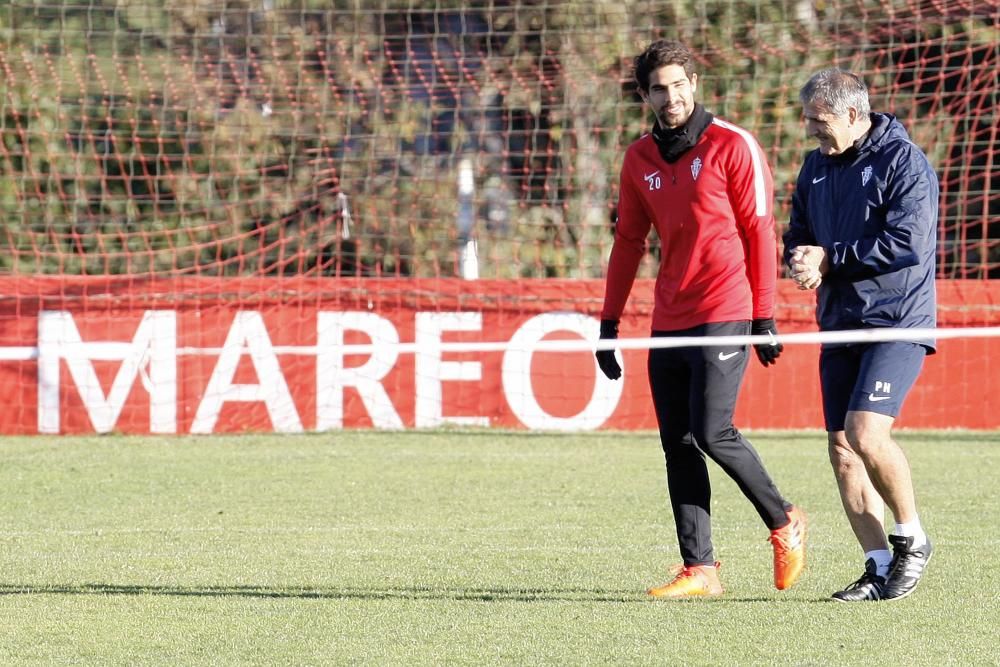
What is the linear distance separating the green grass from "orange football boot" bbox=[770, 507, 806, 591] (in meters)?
0.08

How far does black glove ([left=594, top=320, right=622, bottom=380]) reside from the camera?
6.37 m

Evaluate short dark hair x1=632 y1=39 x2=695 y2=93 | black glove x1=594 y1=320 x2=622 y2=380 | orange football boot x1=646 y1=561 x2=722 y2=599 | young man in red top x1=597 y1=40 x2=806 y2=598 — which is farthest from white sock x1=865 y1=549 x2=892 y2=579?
short dark hair x1=632 y1=39 x2=695 y2=93

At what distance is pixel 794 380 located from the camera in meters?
13.3

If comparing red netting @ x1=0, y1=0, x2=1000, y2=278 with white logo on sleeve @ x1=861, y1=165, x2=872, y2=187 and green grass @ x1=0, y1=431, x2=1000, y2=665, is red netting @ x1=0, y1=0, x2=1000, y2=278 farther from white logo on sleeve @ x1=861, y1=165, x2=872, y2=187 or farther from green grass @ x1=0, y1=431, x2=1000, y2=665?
white logo on sleeve @ x1=861, y1=165, x2=872, y2=187

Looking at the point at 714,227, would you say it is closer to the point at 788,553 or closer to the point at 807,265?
the point at 807,265

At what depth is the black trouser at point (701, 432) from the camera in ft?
19.6

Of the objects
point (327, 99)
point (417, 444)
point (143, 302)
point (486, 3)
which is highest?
point (486, 3)

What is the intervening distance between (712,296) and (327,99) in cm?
1058

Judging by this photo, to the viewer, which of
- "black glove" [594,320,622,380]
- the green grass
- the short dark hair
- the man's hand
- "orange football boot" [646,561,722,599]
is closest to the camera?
the green grass

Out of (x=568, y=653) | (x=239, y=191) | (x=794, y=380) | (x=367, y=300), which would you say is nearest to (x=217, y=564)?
(x=568, y=653)

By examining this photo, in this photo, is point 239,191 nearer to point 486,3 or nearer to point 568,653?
Answer: point 486,3

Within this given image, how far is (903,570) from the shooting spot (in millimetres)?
5973

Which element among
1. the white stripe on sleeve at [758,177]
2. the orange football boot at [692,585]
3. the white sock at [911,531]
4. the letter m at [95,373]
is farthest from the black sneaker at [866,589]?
the letter m at [95,373]

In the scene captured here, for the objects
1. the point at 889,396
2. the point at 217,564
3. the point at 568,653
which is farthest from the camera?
the point at 217,564
